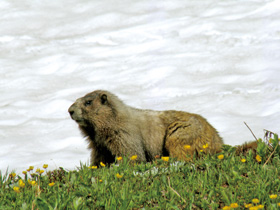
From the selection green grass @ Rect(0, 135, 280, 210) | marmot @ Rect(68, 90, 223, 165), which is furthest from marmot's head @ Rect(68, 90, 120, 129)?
green grass @ Rect(0, 135, 280, 210)

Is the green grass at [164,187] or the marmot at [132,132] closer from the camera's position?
the green grass at [164,187]

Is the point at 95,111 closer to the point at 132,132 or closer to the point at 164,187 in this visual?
the point at 132,132

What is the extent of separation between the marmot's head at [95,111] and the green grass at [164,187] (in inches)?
47.4

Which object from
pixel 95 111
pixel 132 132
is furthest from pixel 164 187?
pixel 95 111

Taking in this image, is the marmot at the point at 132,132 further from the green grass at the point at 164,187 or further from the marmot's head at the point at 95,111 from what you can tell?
the green grass at the point at 164,187

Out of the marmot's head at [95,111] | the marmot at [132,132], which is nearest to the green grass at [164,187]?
the marmot at [132,132]

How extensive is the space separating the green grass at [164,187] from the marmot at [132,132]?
1.00 meters

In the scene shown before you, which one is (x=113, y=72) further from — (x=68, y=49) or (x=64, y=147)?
(x=64, y=147)

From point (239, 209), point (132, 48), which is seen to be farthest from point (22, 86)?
point (239, 209)

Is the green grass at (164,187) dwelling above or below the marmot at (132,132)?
below

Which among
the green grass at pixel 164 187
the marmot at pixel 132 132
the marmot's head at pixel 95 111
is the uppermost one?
the marmot's head at pixel 95 111

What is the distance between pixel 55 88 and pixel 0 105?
141cm

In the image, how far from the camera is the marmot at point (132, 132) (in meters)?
6.48

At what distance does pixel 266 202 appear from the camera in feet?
13.5
